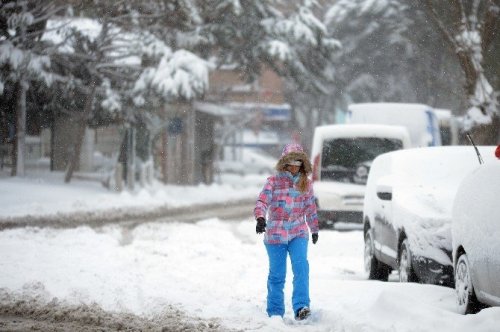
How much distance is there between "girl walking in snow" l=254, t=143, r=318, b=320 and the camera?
815 cm

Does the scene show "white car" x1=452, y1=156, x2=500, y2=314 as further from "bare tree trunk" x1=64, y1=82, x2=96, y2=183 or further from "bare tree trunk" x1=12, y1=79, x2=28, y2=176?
"bare tree trunk" x1=64, y1=82, x2=96, y2=183

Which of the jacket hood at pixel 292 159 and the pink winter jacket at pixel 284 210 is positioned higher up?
the jacket hood at pixel 292 159

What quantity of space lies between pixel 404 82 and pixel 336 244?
115 ft

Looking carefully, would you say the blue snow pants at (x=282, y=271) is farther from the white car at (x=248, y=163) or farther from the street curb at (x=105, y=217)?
the white car at (x=248, y=163)

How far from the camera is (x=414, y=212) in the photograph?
9.64 m

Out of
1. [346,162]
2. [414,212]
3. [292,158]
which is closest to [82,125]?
[346,162]

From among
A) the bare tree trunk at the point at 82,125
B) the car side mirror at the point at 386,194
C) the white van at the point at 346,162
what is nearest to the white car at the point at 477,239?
the car side mirror at the point at 386,194

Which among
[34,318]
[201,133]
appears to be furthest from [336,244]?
[201,133]

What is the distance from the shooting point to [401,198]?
34.1 feet

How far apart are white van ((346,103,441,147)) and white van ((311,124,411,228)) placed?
5070 millimetres

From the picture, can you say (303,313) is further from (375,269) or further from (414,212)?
(375,269)

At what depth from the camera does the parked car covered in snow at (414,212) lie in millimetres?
9242

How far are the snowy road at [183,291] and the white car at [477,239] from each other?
0.72ft

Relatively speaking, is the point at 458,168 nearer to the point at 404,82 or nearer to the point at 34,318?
the point at 34,318
